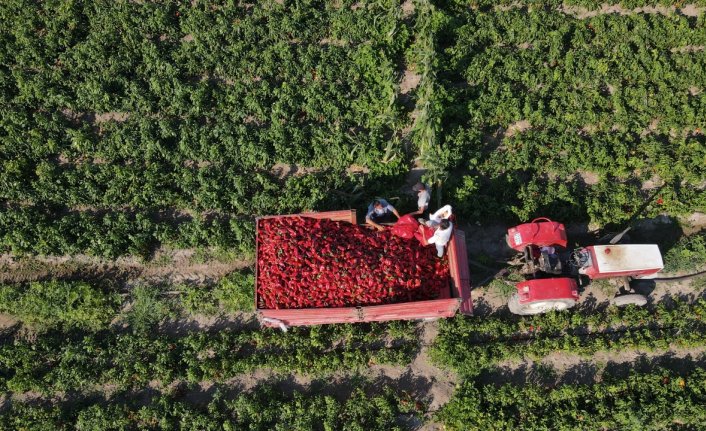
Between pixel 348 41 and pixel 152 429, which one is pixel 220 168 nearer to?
pixel 348 41

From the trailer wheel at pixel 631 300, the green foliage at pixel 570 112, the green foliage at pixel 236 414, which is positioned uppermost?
the green foliage at pixel 570 112

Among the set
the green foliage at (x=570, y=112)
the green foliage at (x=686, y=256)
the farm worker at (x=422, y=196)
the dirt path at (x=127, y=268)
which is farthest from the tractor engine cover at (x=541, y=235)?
the dirt path at (x=127, y=268)

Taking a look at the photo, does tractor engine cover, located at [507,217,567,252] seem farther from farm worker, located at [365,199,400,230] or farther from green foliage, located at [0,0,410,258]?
green foliage, located at [0,0,410,258]

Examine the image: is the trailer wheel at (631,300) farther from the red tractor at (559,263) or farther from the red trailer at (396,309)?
the red trailer at (396,309)

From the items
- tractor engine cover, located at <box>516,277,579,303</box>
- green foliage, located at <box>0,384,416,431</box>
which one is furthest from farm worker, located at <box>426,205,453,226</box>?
green foliage, located at <box>0,384,416,431</box>

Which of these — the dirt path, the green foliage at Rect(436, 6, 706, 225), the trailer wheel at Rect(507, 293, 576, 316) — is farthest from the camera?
the green foliage at Rect(436, 6, 706, 225)

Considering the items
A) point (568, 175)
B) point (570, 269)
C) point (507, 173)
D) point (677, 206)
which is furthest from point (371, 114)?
point (677, 206)
